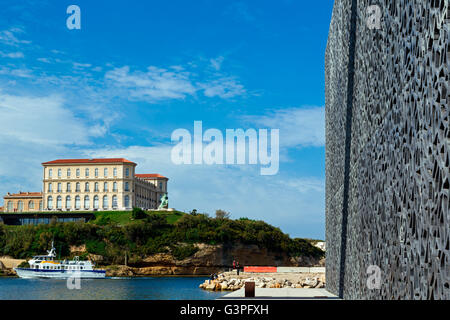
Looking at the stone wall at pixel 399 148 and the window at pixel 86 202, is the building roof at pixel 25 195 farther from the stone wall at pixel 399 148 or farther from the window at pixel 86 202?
the stone wall at pixel 399 148

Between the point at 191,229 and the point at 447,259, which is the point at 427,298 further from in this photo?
the point at 191,229

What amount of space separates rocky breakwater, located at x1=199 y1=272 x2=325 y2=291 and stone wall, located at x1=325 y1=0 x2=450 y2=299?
12821 millimetres

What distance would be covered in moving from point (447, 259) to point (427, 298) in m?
1.09

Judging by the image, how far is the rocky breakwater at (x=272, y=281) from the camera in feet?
87.2

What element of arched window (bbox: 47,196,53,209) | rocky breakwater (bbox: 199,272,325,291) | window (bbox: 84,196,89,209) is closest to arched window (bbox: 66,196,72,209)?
window (bbox: 84,196,89,209)

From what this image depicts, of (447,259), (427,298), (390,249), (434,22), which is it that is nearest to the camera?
(447,259)

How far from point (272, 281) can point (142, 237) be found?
48868mm

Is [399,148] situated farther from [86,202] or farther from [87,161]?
[87,161]

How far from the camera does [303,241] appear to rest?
82.5m

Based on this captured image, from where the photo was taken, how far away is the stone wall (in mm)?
5723

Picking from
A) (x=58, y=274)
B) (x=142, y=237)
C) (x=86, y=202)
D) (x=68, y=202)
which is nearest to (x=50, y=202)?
(x=68, y=202)

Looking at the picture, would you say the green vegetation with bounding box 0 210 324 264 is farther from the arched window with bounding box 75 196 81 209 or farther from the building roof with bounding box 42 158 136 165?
the building roof with bounding box 42 158 136 165

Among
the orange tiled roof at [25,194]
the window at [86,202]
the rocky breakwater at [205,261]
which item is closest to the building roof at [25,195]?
the orange tiled roof at [25,194]
